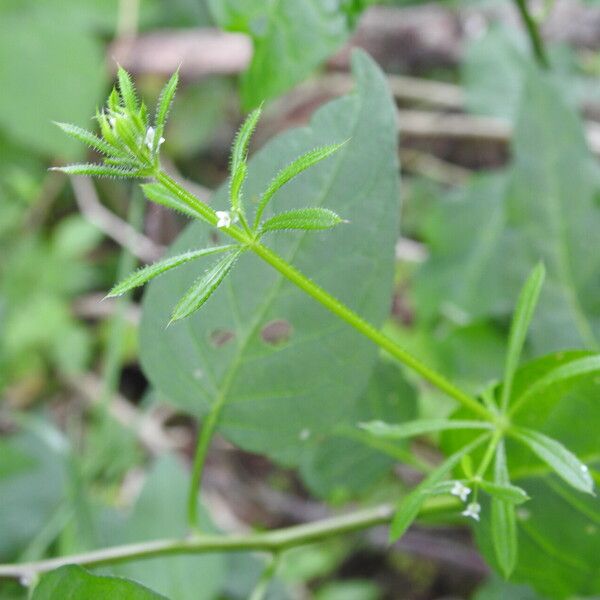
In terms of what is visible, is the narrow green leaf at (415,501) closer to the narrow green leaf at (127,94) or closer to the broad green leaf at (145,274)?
the broad green leaf at (145,274)

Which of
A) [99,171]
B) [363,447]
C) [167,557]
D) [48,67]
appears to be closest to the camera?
[99,171]

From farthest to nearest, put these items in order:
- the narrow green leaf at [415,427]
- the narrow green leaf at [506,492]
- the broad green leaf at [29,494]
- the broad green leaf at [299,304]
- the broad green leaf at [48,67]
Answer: the broad green leaf at [48,67] < the broad green leaf at [29,494] < the broad green leaf at [299,304] < the narrow green leaf at [415,427] < the narrow green leaf at [506,492]

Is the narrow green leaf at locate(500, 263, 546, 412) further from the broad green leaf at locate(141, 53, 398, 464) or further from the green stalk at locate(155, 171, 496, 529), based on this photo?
the broad green leaf at locate(141, 53, 398, 464)

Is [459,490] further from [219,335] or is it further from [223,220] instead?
[219,335]

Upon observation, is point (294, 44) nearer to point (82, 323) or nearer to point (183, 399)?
point (183, 399)

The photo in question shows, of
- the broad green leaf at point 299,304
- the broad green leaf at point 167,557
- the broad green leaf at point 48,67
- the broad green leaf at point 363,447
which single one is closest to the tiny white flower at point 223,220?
the broad green leaf at point 299,304

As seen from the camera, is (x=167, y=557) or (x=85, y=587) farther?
(x=167, y=557)

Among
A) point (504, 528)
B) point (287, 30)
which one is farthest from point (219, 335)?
point (504, 528)
